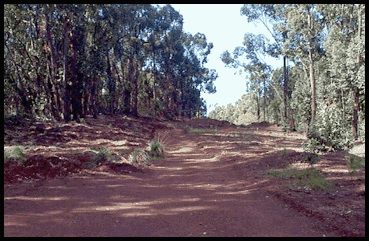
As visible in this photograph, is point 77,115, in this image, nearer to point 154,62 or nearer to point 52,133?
point 52,133

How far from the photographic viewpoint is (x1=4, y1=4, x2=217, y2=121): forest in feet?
89.9

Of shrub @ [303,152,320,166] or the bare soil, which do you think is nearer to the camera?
the bare soil

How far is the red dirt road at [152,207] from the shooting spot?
722 centimetres

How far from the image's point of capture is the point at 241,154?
56.5 feet

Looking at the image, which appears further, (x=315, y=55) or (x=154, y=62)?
(x=154, y=62)

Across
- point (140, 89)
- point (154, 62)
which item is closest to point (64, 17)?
point (154, 62)

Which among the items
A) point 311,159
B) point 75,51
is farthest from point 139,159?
point 75,51

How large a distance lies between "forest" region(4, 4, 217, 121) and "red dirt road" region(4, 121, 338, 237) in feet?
51.7

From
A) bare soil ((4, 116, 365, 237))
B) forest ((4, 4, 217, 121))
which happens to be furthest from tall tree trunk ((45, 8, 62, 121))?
bare soil ((4, 116, 365, 237))

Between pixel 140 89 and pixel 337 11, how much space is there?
106 ft

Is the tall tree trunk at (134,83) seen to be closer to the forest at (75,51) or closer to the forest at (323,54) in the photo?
the forest at (75,51)

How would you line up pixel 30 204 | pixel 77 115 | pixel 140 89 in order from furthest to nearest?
pixel 140 89
pixel 77 115
pixel 30 204

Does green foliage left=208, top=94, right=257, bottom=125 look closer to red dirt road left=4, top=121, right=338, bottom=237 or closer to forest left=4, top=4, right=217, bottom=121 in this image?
forest left=4, top=4, right=217, bottom=121

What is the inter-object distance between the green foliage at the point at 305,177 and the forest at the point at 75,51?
56.0ft
